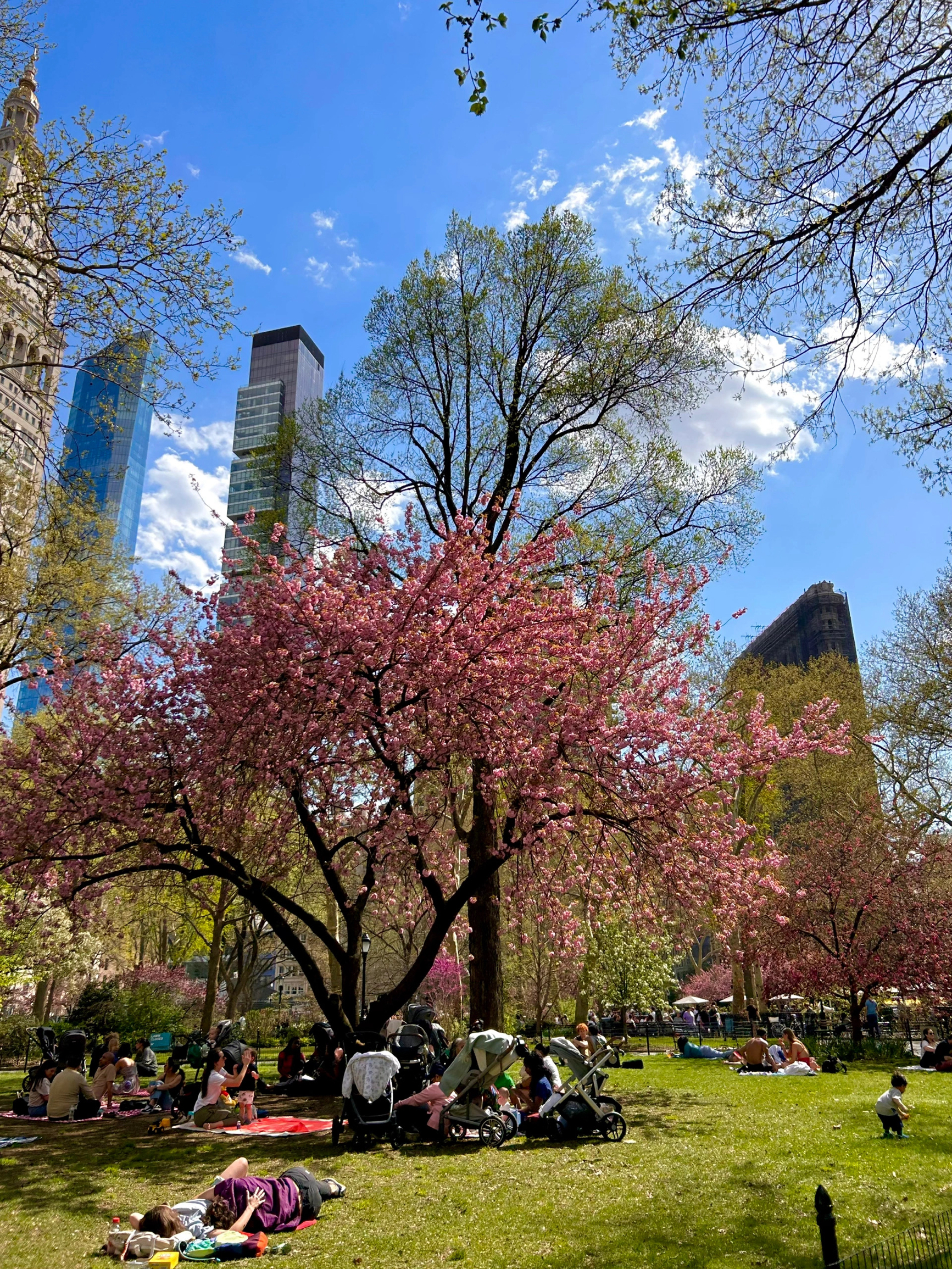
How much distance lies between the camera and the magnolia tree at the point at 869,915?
870 inches

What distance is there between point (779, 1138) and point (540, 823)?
15.5 ft

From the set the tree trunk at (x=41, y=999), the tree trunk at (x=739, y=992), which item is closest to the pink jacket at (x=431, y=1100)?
the tree trunk at (x=739, y=992)

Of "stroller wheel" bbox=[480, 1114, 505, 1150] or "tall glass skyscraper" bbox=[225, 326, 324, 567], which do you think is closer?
"stroller wheel" bbox=[480, 1114, 505, 1150]

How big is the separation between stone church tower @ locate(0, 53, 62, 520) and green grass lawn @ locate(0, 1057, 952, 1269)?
6706 mm

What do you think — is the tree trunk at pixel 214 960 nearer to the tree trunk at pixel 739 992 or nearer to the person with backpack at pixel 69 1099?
the person with backpack at pixel 69 1099

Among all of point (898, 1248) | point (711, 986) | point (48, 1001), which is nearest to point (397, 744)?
point (898, 1248)

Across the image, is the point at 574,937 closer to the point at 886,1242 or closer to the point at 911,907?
the point at 886,1242

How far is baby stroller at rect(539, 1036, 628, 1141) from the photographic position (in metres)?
9.39

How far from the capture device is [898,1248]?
468 centimetres

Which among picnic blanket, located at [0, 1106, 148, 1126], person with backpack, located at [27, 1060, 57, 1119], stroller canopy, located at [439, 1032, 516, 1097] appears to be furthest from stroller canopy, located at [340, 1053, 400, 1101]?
person with backpack, located at [27, 1060, 57, 1119]

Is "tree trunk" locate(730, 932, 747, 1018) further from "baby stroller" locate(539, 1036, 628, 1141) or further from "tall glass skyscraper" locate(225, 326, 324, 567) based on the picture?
"tall glass skyscraper" locate(225, 326, 324, 567)

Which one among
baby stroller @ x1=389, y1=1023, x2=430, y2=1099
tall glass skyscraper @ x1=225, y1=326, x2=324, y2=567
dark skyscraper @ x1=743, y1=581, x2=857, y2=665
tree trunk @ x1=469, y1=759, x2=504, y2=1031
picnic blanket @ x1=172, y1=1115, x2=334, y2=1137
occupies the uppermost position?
tall glass skyscraper @ x1=225, y1=326, x2=324, y2=567

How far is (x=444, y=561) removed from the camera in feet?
38.2

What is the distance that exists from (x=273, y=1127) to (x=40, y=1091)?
4962 mm
